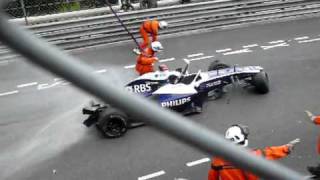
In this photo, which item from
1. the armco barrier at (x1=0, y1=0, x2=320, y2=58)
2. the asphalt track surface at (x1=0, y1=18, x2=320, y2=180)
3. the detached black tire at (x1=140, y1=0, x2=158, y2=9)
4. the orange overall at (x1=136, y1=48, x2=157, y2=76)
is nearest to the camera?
the asphalt track surface at (x1=0, y1=18, x2=320, y2=180)

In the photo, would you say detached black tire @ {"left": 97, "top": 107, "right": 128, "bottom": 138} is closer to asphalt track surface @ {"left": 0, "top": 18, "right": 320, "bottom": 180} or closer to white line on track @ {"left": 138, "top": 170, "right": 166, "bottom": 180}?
asphalt track surface @ {"left": 0, "top": 18, "right": 320, "bottom": 180}

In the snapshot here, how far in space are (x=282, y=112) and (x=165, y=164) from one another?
2.90 metres

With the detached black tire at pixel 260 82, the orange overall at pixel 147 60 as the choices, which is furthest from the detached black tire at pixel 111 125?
the detached black tire at pixel 260 82

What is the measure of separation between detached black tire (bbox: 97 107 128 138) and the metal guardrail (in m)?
7.55

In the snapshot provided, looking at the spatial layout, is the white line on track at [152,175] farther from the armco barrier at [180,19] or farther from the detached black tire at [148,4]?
the detached black tire at [148,4]

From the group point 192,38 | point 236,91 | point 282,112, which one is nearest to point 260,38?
Result: point 192,38

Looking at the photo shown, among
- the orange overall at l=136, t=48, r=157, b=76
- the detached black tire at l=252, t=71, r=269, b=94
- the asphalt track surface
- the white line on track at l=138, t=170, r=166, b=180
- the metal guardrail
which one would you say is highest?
the metal guardrail

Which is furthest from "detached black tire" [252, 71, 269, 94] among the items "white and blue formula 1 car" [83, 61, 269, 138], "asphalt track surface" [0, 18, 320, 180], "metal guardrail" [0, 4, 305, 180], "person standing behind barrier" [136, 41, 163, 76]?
"metal guardrail" [0, 4, 305, 180]

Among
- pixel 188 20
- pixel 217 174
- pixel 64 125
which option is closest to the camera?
pixel 217 174

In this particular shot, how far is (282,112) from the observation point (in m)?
8.93

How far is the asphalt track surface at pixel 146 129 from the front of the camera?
7.38m

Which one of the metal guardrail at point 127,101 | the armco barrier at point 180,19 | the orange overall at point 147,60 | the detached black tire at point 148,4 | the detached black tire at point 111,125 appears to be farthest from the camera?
the detached black tire at point 148,4

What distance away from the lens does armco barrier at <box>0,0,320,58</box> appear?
13.8 m

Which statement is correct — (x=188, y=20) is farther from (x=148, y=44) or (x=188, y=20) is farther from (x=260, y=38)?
(x=148, y=44)
